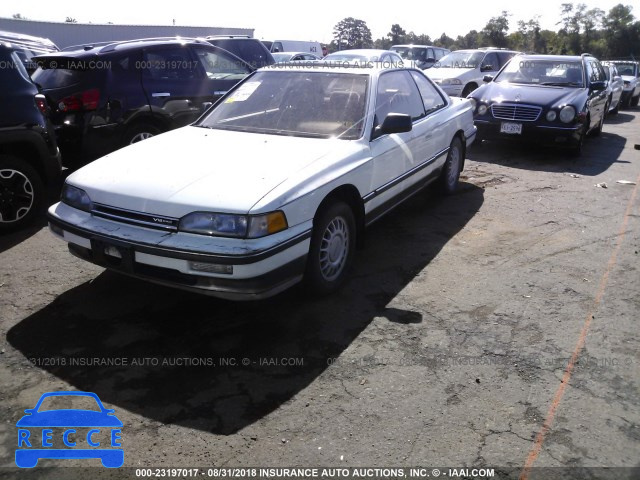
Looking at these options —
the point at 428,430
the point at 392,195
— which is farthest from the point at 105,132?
the point at 428,430

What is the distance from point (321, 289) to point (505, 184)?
14.1ft

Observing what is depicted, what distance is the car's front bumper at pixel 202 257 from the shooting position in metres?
3.16

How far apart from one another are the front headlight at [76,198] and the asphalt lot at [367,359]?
703mm

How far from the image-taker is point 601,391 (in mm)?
2990

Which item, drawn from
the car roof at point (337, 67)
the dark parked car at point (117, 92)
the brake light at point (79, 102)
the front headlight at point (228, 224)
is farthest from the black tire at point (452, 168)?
the brake light at point (79, 102)

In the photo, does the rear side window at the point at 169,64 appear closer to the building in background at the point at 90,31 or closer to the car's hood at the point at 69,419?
the car's hood at the point at 69,419

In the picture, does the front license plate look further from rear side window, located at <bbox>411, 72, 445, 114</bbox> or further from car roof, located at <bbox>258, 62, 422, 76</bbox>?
Answer: car roof, located at <bbox>258, 62, 422, 76</bbox>

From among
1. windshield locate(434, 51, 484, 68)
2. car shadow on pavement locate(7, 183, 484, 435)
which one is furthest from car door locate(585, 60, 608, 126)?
car shadow on pavement locate(7, 183, 484, 435)

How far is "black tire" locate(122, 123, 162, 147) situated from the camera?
6.61 meters

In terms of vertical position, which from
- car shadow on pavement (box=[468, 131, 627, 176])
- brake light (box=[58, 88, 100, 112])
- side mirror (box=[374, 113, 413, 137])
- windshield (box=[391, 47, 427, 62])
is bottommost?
car shadow on pavement (box=[468, 131, 627, 176])

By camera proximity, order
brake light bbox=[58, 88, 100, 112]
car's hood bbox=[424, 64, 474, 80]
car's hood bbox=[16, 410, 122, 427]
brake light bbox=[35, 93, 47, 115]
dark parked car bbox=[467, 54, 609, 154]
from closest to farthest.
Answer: car's hood bbox=[16, 410, 122, 427]
brake light bbox=[35, 93, 47, 115]
brake light bbox=[58, 88, 100, 112]
dark parked car bbox=[467, 54, 609, 154]
car's hood bbox=[424, 64, 474, 80]

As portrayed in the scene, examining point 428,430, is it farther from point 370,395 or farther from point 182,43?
point 182,43

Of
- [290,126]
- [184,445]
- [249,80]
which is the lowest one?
[184,445]

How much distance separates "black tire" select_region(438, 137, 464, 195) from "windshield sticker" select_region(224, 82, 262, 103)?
2.39 metres
